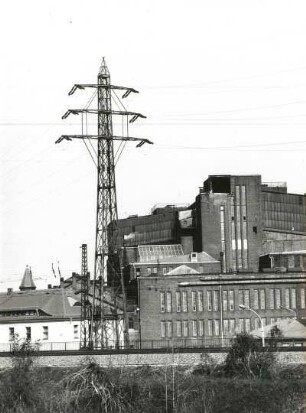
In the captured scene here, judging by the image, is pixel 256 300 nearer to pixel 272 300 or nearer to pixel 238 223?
pixel 272 300

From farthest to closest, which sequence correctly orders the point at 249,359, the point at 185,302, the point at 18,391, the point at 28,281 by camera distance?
the point at 28,281 < the point at 185,302 < the point at 249,359 < the point at 18,391

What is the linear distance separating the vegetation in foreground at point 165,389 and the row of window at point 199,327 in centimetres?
2903

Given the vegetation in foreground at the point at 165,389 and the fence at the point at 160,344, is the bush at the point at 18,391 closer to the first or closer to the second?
the vegetation in foreground at the point at 165,389

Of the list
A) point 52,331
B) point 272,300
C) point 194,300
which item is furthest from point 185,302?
point 52,331

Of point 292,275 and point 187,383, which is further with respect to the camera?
point 292,275

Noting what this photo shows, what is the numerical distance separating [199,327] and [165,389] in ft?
114

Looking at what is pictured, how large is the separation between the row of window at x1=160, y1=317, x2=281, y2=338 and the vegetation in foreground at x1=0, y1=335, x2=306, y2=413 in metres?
29.0

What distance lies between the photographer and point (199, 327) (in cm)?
8306

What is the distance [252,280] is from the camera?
84.2 m

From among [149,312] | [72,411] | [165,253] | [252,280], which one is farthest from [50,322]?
[72,411]

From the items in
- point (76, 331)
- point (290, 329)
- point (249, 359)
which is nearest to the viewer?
point (249, 359)

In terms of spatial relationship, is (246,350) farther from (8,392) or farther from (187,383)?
(8,392)

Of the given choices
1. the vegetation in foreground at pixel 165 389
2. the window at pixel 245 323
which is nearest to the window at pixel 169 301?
the window at pixel 245 323

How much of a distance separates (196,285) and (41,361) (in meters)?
27.5
